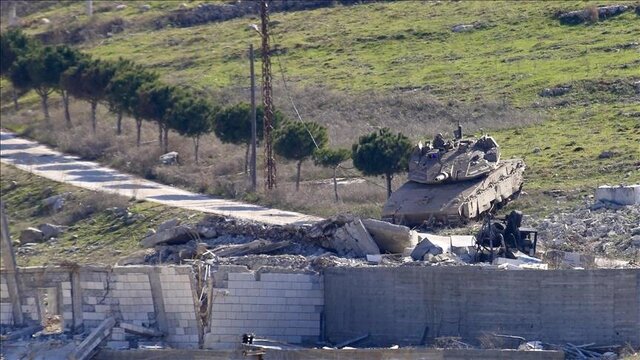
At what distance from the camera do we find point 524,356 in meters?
32.2

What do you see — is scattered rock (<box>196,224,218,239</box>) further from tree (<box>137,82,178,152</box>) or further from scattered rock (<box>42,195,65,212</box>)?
tree (<box>137,82,178,152</box>)

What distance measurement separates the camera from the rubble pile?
3794 cm

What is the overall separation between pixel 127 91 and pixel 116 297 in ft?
86.8

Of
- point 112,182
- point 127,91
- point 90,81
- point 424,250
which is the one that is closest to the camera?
point 424,250

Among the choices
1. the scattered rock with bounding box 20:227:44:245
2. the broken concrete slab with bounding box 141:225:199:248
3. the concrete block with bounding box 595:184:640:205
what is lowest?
the scattered rock with bounding box 20:227:44:245

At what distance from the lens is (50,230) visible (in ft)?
169

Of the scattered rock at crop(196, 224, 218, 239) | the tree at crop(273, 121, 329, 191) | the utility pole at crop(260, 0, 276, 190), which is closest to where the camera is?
the scattered rock at crop(196, 224, 218, 239)

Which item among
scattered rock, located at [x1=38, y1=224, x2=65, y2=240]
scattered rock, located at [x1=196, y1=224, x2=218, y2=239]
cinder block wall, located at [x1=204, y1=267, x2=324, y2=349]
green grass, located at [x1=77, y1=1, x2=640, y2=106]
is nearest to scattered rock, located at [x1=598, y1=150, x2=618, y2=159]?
green grass, located at [x1=77, y1=1, x2=640, y2=106]

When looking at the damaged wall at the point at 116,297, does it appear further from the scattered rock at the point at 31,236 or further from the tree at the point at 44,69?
the tree at the point at 44,69

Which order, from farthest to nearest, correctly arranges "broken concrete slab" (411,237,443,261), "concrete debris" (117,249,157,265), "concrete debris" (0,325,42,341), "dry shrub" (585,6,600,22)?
"dry shrub" (585,6,600,22), "concrete debris" (117,249,157,265), "broken concrete slab" (411,237,443,261), "concrete debris" (0,325,42,341)

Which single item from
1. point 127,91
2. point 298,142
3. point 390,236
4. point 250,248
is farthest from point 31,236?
point 390,236

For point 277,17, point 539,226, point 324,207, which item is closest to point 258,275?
point 539,226

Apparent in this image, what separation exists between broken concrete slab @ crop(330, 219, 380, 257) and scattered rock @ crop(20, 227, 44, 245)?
50.5 ft

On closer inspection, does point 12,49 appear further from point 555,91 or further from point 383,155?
point 383,155
